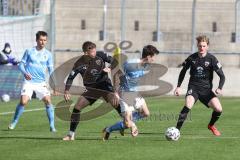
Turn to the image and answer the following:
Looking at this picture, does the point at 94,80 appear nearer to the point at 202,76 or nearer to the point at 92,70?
the point at 92,70

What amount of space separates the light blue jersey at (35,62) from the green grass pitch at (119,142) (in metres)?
1.28

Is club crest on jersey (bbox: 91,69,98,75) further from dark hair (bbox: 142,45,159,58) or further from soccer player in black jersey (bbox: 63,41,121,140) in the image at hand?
dark hair (bbox: 142,45,159,58)

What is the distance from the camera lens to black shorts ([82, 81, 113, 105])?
45.0ft

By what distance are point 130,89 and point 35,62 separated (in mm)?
2748

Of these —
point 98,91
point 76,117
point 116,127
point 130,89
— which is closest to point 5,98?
point 98,91

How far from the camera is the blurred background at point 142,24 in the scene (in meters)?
35.0

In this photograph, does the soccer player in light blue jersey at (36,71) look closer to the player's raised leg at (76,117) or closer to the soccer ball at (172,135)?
the player's raised leg at (76,117)

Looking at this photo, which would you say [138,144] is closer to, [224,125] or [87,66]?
[87,66]

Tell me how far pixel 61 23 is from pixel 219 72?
26.5m

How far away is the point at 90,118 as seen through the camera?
64.1 ft

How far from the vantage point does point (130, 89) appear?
13750 millimetres

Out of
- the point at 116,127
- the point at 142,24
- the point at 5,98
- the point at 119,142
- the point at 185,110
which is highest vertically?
the point at 142,24

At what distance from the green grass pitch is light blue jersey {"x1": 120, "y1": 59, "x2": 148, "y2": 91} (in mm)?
1040

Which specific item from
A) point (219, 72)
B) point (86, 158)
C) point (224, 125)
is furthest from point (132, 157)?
point (224, 125)
